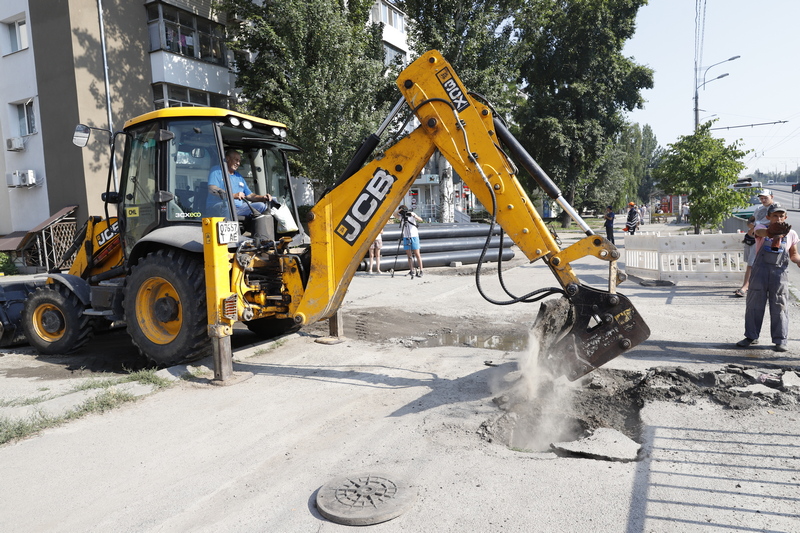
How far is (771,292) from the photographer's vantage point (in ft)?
22.0

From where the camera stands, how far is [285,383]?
230 inches

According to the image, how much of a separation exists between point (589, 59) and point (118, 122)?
2757cm

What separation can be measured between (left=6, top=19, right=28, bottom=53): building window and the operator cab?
1792 centimetres

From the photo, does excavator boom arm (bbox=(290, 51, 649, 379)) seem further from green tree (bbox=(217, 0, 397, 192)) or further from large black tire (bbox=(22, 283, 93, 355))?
green tree (bbox=(217, 0, 397, 192))

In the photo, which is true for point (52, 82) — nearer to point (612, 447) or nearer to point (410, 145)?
point (410, 145)

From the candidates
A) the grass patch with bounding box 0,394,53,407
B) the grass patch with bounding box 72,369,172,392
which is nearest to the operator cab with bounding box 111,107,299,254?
the grass patch with bounding box 72,369,172,392

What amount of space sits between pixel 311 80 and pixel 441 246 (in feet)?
22.9

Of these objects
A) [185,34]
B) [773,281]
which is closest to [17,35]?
[185,34]

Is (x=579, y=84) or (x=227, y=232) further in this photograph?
(x=579, y=84)

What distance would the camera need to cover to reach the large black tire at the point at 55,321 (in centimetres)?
723

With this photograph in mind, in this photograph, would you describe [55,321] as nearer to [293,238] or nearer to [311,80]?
[293,238]

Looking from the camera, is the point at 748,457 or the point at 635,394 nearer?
the point at 748,457

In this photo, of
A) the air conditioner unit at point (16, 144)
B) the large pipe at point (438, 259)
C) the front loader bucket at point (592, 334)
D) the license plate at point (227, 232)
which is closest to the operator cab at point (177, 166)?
the license plate at point (227, 232)

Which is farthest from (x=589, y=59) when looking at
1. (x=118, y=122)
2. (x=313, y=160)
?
(x=118, y=122)
